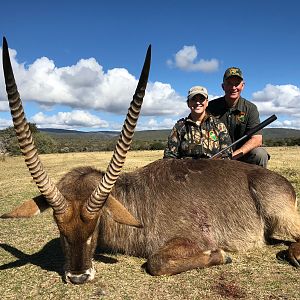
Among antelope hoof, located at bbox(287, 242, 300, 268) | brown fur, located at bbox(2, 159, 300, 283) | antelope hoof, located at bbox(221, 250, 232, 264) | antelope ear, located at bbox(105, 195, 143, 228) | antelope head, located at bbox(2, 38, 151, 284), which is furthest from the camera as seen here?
brown fur, located at bbox(2, 159, 300, 283)

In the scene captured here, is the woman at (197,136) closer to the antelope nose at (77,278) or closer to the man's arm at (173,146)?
the man's arm at (173,146)

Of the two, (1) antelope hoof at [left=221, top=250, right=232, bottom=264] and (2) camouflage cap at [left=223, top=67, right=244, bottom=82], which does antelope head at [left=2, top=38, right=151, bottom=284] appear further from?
(2) camouflage cap at [left=223, top=67, right=244, bottom=82]

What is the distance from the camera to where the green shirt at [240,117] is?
378 inches

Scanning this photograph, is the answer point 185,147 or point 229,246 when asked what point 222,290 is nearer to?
point 229,246

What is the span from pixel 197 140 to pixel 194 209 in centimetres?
241

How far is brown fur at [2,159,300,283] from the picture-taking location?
5.89 metres

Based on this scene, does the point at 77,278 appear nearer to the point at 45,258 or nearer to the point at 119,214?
the point at 119,214

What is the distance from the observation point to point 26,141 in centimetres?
469

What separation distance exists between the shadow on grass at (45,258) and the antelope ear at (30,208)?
0.94 meters

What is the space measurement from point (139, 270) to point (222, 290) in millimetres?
1289

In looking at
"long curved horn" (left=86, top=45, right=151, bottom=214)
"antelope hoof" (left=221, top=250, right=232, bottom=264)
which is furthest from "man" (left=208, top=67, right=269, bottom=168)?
"long curved horn" (left=86, top=45, right=151, bottom=214)

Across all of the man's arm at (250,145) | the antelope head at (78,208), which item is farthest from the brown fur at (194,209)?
the man's arm at (250,145)

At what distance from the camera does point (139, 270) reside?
5.69 metres

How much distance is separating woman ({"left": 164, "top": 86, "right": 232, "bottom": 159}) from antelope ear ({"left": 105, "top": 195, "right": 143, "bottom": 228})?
3214mm
